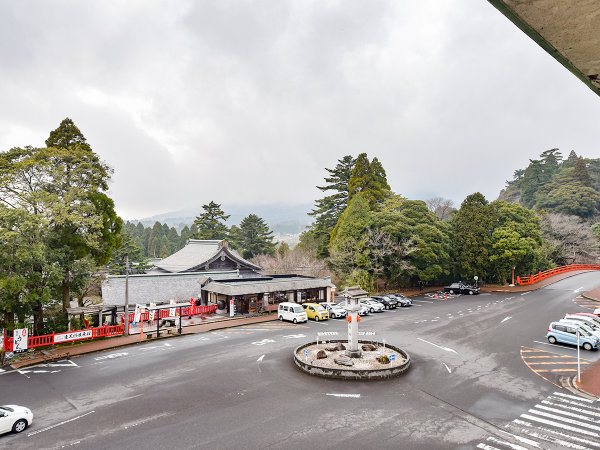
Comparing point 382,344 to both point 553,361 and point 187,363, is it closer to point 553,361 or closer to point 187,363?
point 553,361

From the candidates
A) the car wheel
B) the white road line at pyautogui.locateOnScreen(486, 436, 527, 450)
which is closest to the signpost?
the car wheel

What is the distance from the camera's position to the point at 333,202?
196 ft

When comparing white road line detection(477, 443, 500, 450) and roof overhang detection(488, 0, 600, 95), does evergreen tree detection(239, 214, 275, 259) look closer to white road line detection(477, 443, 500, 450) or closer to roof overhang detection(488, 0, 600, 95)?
white road line detection(477, 443, 500, 450)

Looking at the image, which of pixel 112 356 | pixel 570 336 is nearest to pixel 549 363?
pixel 570 336

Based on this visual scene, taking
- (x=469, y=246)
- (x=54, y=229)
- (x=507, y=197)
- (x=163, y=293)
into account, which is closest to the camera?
(x=54, y=229)

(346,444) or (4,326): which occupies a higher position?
(4,326)

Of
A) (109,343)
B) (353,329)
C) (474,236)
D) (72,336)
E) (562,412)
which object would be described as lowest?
(562,412)

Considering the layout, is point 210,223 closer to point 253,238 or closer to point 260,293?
point 253,238

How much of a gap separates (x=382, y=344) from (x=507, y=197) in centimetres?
9345

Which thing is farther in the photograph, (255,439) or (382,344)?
(382,344)

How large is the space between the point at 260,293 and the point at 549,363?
940 inches

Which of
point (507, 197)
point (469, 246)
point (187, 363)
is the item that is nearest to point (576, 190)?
point (507, 197)

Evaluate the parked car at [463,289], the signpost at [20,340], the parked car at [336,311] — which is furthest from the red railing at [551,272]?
the signpost at [20,340]

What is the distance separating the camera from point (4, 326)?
20.4 meters
